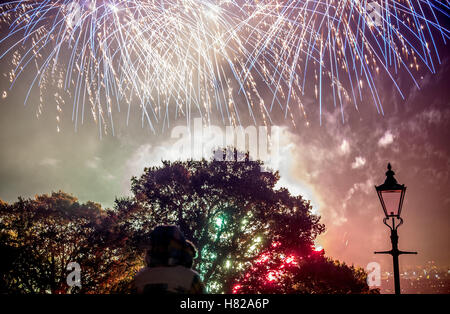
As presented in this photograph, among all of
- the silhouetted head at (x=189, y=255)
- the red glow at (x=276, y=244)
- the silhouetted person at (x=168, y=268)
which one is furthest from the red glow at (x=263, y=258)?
the silhouetted person at (x=168, y=268)

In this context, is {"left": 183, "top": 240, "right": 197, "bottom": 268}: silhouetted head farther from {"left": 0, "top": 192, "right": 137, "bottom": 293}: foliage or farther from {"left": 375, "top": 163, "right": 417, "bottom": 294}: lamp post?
{"left": 0, "top": 192, "right": 137, "bottom": 293}: foliage

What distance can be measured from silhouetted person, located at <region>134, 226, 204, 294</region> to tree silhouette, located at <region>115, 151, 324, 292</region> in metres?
15.8

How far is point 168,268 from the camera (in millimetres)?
3186

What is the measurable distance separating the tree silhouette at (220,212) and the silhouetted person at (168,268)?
15798 mm

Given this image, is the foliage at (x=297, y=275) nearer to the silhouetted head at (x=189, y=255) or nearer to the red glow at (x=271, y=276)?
the red glow at (x=271, y=276)

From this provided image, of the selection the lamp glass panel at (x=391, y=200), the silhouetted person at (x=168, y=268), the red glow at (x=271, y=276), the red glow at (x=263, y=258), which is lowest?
the red glow at (x=271, y=276)

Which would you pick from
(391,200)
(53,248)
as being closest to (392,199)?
(391,200)

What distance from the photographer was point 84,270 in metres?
24.0

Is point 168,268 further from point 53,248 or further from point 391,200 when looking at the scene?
point 53,248

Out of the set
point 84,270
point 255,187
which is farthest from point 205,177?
point 84,270

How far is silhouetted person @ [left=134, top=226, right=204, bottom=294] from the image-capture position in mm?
3117

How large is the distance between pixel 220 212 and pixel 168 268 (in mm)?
17076

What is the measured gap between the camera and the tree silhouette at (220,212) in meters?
18.9
